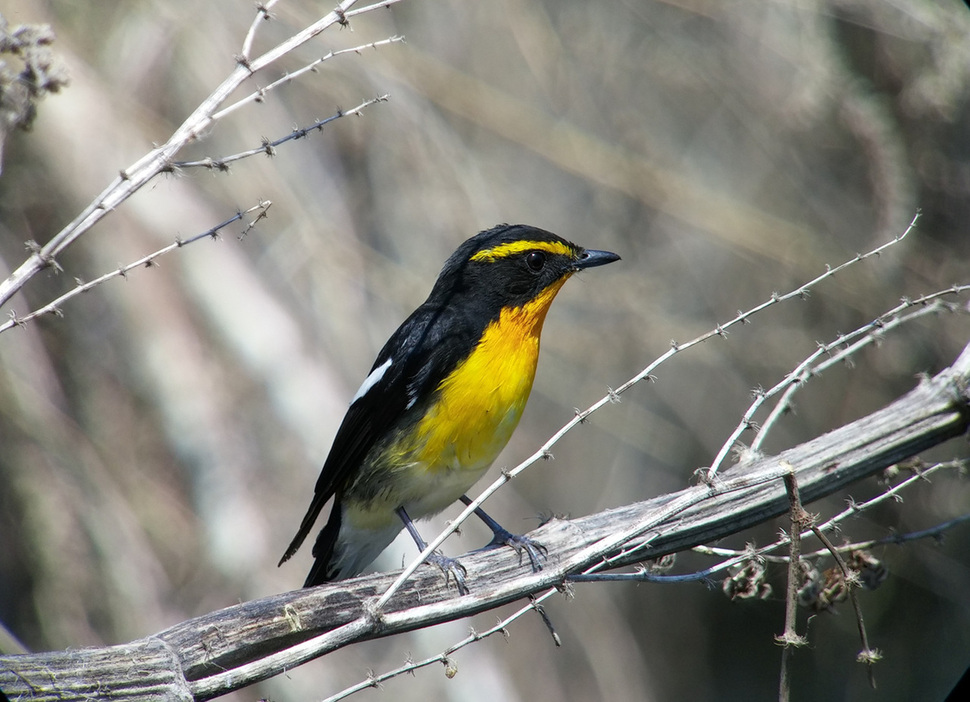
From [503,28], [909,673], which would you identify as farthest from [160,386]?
[909,673]

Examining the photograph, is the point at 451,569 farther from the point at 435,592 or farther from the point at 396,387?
the point at 396,387

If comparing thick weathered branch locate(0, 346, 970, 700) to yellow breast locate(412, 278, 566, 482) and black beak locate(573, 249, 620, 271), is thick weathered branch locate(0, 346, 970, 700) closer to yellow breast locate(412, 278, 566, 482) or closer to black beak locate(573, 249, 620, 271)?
yellow breast locate(412, 278, 566, 482)

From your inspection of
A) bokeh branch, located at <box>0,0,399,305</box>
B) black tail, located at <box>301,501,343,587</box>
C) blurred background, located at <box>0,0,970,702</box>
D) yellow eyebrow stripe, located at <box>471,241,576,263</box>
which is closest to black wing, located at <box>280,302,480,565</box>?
black tail, located at <box>301,501,343,587</box>

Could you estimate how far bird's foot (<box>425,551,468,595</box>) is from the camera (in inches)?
119

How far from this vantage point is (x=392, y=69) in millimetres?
5547

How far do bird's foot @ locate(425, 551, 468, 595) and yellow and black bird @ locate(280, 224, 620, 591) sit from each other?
446 mm

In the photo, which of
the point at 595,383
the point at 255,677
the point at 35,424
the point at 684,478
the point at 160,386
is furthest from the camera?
the point at 684,478

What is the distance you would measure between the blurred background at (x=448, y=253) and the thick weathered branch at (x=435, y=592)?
243cm

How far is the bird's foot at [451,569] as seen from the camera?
3021 millimetres

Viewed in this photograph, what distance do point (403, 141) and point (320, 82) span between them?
0.66 metres

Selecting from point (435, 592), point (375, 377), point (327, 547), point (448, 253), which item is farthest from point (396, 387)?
point (448, 253)

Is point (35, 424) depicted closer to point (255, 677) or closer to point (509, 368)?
point (509, 368)

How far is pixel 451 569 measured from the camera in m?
3.05

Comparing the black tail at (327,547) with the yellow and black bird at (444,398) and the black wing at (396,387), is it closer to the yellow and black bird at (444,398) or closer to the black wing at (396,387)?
the yellow and black bird at (444,398)
